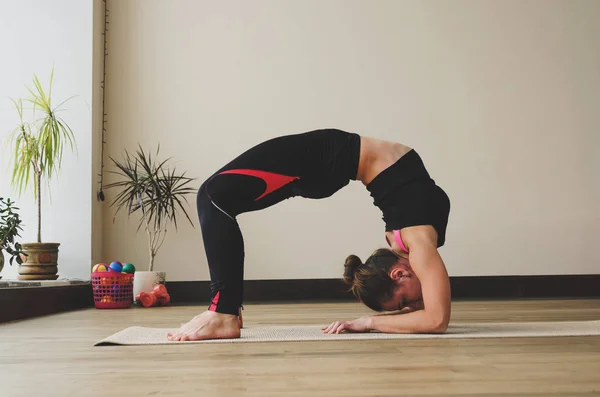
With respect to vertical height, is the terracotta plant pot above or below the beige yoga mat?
above

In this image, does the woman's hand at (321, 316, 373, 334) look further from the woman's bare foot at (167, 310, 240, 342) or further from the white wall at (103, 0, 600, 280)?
the white wall at (103, 0, 600, 280)

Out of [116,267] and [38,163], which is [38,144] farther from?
[116,267]

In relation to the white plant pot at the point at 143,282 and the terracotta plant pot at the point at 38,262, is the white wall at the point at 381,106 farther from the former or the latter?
the terracotta plant pot at the point at 38,262

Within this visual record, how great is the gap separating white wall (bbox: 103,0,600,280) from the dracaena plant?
0.14m

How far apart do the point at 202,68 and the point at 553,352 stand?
3933mm

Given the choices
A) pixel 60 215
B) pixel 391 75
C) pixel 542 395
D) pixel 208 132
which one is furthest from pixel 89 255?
pixel 542 395

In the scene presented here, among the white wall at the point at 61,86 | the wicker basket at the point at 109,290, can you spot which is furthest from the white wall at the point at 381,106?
the wicker basket at the point at 109,290

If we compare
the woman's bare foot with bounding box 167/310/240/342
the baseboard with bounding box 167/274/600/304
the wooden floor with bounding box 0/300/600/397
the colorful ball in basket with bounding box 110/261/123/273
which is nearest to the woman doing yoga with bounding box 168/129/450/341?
the woman's bare foot with bounding box 167/310/240/342

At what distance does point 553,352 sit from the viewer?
74.7 inches

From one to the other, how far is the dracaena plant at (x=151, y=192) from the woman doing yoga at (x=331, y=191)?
2429mm

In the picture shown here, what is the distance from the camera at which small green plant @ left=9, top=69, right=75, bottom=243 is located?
4.23 metres

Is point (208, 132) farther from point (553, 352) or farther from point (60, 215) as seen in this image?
point (553, 352)

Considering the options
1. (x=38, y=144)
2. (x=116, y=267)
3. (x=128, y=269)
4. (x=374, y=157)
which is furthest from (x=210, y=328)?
(x=38, y=144)

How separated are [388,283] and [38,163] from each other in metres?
2.91
